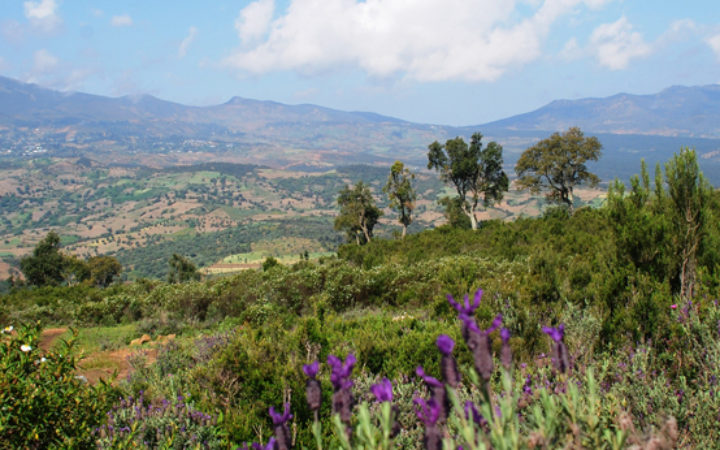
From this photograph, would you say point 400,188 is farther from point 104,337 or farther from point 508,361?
point 508,361

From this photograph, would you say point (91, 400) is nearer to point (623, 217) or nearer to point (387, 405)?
point (387, 405)

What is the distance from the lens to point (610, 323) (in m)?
5.45

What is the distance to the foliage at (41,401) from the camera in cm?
286

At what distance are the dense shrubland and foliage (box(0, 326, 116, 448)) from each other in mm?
38

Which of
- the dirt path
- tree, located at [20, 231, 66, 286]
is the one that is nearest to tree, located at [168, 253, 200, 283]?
tree, located at [20, 231, 66, 286]

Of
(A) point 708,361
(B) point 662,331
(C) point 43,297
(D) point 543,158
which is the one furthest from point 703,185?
(D) point 543,158

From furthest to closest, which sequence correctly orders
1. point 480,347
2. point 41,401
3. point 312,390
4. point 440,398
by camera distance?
point 41,401, point 312,390, point 440,398, point 480,347

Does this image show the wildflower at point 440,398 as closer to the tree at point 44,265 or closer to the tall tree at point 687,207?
the tall tree at point 687,207

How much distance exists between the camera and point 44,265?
3941 centimetres

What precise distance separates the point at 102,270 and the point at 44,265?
1192 centimetres

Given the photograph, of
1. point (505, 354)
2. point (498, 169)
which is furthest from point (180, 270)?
point (505, 354)

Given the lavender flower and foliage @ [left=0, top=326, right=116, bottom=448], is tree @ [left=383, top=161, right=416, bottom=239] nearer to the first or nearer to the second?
foliage @ [left=0, top=326, right=116, bottom=448]

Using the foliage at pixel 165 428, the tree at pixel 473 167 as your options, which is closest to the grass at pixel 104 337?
the foliage at pixel 165 428

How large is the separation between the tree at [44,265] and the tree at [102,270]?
844 centimetres
